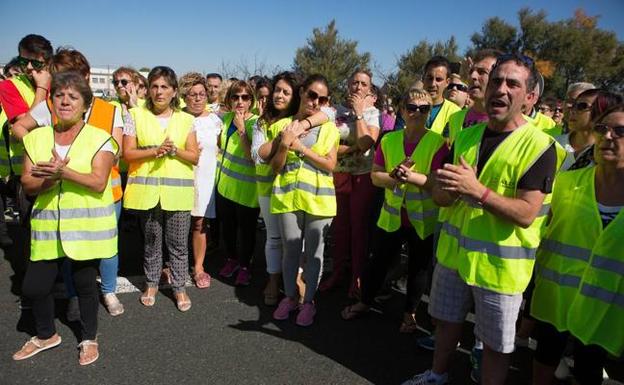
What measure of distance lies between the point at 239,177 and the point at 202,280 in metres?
1.12

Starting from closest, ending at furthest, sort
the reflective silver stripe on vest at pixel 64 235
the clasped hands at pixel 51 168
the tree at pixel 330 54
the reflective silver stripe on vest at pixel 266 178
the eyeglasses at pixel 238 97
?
the clasped hands at pixel 51 168 < the reflective silver stripe on vest at pixel 64 235 < the reflective silver stripe on vest at pixel 266 178 < the eyeglasses at pixel 238 97 < the tree at pixel 330 54

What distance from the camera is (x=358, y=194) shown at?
13.3ft

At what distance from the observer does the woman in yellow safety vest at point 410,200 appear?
3059 mm

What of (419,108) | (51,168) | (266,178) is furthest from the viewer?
(266,178)

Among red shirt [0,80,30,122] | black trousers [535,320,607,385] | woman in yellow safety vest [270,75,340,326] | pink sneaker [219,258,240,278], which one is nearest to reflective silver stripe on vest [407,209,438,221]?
woman in yellow safety vest [270,75,340,326]

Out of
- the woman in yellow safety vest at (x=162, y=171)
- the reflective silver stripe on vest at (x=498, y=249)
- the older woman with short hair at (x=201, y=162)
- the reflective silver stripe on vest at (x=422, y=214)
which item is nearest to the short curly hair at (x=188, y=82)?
the older woman with short hair at (x=201, y=162)

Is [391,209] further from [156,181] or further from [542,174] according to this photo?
[156,181]

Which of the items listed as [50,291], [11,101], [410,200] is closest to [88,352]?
[50,291]

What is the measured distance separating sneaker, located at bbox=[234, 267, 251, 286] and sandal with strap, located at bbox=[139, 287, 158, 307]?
806 mm

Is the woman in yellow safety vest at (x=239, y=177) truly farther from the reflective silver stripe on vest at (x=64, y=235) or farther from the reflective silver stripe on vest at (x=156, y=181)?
the reflective silver stripe on vest at (x=64, y=235)

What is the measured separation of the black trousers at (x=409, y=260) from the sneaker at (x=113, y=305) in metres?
2.13

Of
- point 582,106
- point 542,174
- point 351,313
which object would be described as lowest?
point 351,313

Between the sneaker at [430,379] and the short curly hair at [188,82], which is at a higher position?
the short curly hair at [188,82]

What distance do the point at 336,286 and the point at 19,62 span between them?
12.0 ft
